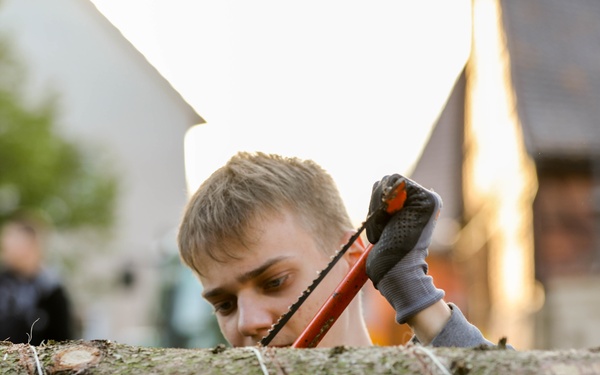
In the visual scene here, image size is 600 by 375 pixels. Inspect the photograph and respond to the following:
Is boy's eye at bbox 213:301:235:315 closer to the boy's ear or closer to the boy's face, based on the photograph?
the boy's face

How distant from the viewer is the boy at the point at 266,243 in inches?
103

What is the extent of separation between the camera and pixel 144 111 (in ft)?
123

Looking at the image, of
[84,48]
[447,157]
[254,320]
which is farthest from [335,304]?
[84,48]

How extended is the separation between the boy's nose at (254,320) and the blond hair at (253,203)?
0.18 m

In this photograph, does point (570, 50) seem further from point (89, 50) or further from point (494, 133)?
point (89, 50)

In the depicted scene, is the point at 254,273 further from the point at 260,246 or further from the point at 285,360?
the point at 285,360

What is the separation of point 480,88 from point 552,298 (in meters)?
8.03

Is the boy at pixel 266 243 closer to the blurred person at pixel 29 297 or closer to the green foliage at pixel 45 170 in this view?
the blurred person at pixel 29 297

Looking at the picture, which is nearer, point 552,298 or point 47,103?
point 552,298

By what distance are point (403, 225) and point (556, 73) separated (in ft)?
56.3

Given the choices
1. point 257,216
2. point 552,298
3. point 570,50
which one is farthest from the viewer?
point 570,50

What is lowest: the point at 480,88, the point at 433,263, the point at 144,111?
the point at 433,263

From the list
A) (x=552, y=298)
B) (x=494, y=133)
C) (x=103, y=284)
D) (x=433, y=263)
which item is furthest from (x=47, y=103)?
(x=552, y=298)

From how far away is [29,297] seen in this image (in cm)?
693
